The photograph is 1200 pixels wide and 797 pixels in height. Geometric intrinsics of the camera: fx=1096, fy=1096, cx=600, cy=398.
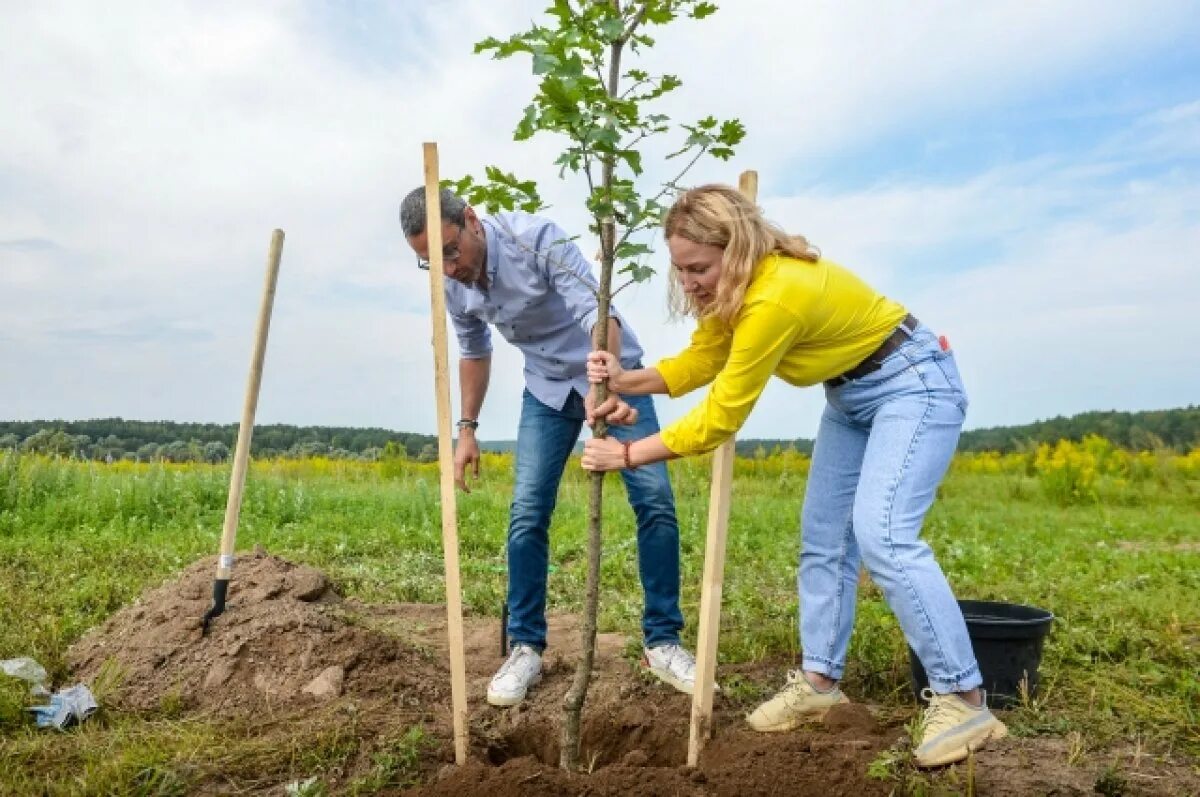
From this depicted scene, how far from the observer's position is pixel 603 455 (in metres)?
3.25

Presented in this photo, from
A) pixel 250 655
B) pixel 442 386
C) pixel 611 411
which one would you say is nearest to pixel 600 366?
pixel 611 411

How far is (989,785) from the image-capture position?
129 inches

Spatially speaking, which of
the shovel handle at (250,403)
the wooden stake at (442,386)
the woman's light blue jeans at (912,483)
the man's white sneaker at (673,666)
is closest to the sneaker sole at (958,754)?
the woman's light blue jeans at (912,483)

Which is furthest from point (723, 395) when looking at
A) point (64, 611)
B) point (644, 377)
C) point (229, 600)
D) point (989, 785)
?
point (64, 611)

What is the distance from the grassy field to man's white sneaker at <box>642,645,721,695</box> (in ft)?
1.61

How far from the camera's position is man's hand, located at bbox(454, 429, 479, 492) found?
4410 millimetres

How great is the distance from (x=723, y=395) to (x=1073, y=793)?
161 centimetres

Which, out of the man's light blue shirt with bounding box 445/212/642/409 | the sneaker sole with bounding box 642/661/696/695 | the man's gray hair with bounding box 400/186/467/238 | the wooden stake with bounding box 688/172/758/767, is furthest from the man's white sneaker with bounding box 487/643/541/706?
the man's gray hair with bounding box 400/186/467/238

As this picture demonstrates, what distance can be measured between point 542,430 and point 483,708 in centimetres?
109

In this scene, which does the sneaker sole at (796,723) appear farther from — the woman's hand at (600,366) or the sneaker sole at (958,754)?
the woman's hand at (600,366)

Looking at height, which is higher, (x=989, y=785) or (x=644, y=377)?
(x=644, y=377)

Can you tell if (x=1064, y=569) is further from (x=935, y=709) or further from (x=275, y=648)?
(x=275, y=648)

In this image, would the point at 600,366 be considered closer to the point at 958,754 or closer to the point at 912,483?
the point at 912,483

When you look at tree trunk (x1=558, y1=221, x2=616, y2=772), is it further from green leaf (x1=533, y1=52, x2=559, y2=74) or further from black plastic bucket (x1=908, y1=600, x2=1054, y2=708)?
black plastic bucket (x1=908, y1=600, x2=1054, y2=708)
